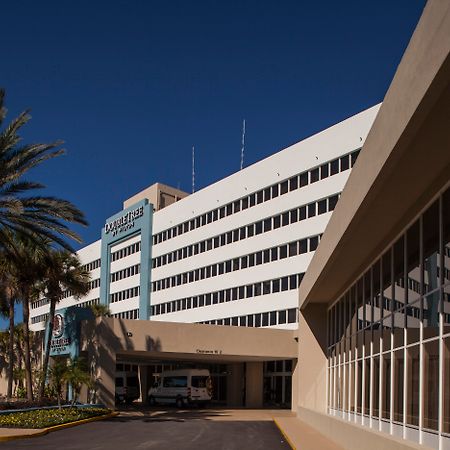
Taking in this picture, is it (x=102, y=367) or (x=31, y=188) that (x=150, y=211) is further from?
(x=31, y=188)

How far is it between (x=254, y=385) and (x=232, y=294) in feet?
23.3

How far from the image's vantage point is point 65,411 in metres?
31.1

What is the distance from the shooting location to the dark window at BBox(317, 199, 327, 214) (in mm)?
43625

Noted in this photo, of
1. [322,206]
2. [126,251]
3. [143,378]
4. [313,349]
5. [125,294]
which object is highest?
[126,251]

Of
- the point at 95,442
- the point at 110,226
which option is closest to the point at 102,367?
the point at 95,442

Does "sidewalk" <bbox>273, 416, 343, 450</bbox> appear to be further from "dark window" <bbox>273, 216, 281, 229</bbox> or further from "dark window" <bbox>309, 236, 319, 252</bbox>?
"dark window" <bbox>273, 216, 281, 229</bbox>

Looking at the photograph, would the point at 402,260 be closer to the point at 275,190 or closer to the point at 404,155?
the point at 404,155

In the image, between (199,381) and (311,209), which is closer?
(311,209)

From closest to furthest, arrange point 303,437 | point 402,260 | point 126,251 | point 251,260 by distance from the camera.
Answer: point 402,260 < point 303,437 < point 251,260 < point 126,251

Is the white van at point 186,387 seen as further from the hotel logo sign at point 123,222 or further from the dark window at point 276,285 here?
the hotel logo sign at point 123,222

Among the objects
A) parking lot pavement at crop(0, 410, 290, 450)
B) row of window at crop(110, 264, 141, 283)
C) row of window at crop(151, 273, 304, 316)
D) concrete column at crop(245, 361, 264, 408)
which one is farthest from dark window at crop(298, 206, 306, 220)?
row of window at crop(110, 264, 141, 283)

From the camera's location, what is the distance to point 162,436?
78.7ft

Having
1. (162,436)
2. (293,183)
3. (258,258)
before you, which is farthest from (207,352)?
(162,436)

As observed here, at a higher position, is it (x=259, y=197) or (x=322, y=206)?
(x=259, y=197)
